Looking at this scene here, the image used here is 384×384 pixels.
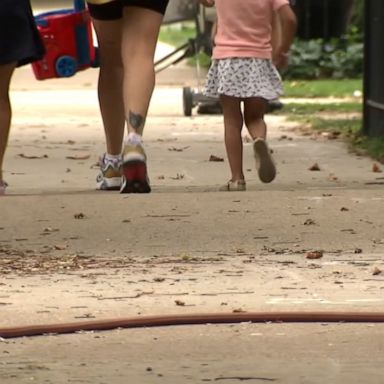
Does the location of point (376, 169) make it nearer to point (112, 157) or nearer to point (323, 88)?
point (112, 157)

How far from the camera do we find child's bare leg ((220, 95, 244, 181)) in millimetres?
8062

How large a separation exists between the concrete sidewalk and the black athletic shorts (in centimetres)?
88

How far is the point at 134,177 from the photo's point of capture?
7.06 meters

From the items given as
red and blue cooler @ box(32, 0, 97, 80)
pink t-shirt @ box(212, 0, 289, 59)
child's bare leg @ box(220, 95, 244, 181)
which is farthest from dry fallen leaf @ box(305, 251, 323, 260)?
red and blue cooler @ box(32, 0, 97, 80)

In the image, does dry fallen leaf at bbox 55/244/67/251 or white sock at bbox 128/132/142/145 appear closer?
dry fallen leaf at bbox 55/244/67/251

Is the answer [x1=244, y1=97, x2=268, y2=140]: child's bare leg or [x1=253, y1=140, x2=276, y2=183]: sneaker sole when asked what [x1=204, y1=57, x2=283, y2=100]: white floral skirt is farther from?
[x1=253, y1=140, x2=276, y2=183]: sneaker sole

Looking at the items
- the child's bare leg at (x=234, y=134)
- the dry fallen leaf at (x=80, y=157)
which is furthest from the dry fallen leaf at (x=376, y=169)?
the dry fallen leaf at (x=80, y=157)

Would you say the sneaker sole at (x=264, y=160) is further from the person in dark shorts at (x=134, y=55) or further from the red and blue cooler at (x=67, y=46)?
the red and blue cooler at (x=67, y=46)

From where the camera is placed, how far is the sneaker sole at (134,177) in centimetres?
696

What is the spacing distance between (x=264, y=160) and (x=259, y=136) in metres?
0.23

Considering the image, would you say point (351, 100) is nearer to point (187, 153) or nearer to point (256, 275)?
point (187, 153)

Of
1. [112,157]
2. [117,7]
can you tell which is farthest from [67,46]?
[117,7]

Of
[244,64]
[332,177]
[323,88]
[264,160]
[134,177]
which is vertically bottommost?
[323,88]

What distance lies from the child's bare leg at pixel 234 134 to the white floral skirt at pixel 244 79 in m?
0.09
